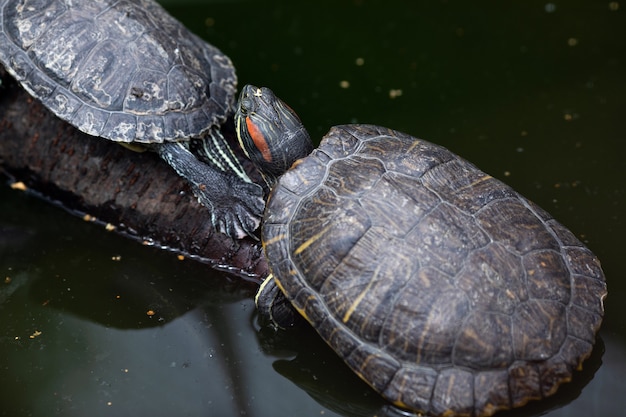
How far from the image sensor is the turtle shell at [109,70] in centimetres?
415

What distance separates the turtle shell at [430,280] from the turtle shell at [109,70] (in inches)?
41.5

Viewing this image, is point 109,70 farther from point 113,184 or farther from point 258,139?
point 258,139

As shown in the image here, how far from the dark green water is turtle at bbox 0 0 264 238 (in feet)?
1.95

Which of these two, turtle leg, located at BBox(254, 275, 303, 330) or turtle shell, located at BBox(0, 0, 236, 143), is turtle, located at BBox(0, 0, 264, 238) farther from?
turtle leg, located at BBox(254, 275, 303, 330)

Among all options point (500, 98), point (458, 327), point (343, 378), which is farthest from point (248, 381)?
point (500, 98)

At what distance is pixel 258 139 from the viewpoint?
3.78 metres

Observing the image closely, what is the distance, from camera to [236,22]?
622 cm

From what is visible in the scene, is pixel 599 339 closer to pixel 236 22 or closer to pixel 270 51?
pixel 270 51

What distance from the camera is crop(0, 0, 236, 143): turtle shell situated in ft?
13.6

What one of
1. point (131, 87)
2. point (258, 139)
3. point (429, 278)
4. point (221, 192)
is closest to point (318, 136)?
point (221, 192)

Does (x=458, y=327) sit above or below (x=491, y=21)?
below

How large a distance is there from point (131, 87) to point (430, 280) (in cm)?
220

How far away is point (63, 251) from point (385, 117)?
2.56 m

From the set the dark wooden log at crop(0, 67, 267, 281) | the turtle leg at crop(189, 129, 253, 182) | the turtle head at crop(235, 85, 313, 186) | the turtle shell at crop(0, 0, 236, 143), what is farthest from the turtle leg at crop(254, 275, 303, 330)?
the turtle shell at crop(0, 0, 236, 143)
